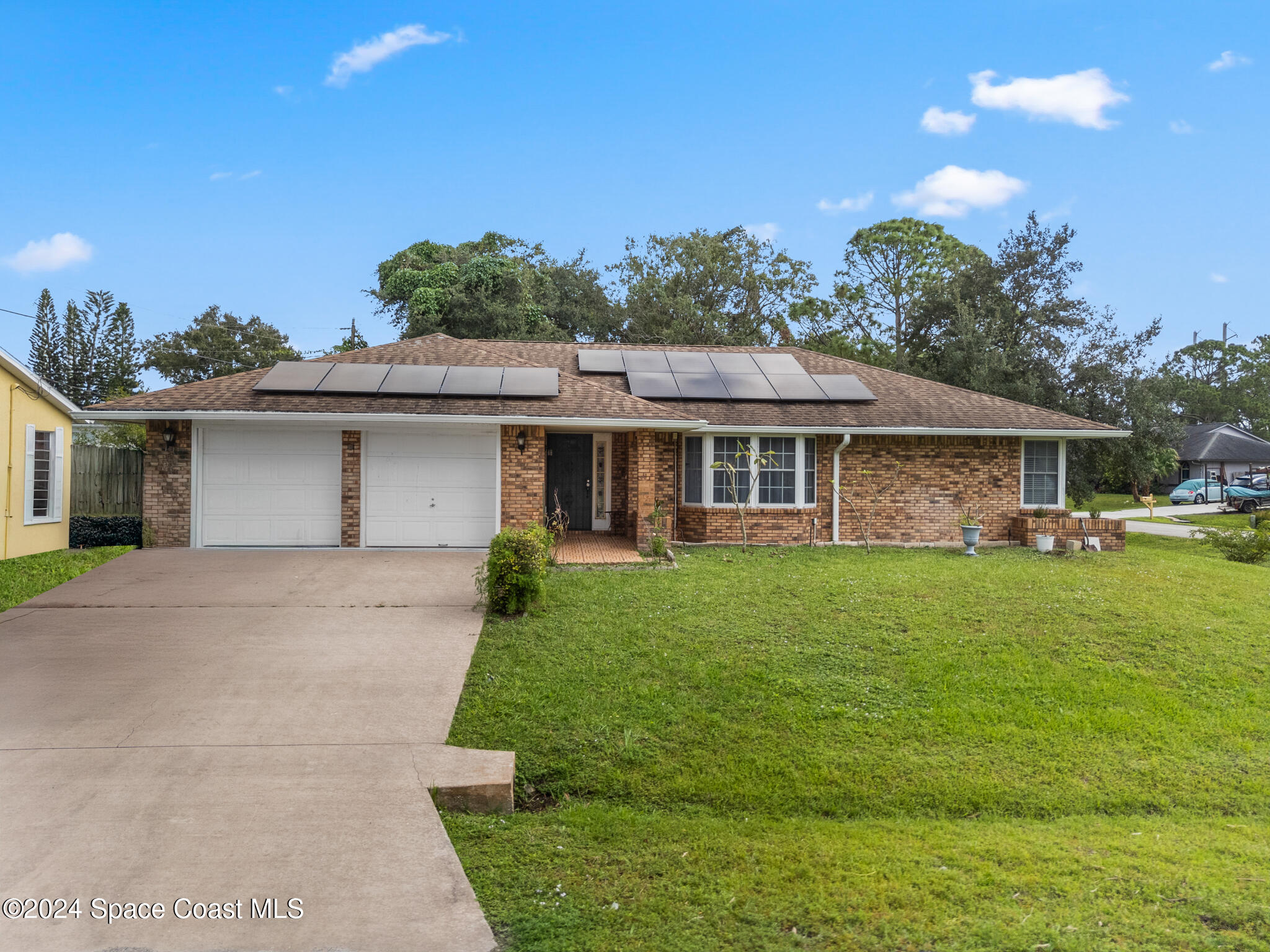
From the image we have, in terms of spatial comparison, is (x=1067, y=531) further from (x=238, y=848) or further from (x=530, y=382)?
(x=238, y=848)

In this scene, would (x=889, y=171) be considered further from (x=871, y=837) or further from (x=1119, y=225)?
(x=871, y=837)

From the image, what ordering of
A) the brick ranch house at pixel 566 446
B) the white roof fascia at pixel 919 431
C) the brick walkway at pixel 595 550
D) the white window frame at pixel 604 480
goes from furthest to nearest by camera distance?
the white window frame at pixel 604 480 → the white roof fascia at pixel 919 431 → the brick ranch house at pixel 566 446 → the brick walkway at pixel 595 550

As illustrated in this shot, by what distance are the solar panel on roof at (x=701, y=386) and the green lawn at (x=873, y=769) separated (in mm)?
5761

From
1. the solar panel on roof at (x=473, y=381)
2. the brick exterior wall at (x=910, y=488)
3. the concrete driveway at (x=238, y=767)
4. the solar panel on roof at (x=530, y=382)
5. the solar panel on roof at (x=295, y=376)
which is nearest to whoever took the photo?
the concrete driveway at (x=238, y=767)

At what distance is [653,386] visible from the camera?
47.3ft

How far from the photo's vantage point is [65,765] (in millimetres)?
4383

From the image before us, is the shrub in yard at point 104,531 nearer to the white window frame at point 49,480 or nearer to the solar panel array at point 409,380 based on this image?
the white window frame at point 49,480

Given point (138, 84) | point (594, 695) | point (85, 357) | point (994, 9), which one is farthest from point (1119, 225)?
point (85, 357)

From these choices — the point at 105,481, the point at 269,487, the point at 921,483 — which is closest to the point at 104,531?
the point at 105,481

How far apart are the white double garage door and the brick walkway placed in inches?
56.9

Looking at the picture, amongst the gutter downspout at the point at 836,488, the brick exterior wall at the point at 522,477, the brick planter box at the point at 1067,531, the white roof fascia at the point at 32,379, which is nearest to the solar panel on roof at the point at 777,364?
the gutter downspout at the point at 836,488

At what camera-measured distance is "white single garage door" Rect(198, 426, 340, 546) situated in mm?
11578

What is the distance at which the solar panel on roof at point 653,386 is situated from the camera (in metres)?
14.1

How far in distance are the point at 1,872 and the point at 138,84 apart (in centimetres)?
1811
